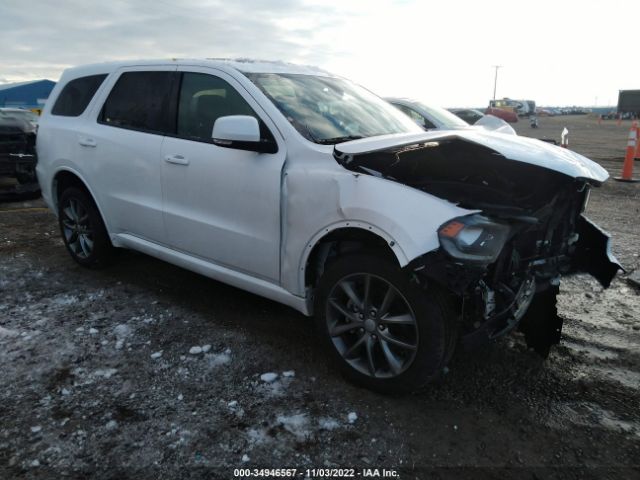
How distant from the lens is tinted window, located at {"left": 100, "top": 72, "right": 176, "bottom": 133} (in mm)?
3893

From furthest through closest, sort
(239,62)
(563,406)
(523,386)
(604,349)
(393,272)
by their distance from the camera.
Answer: (239,62)
(604,349)
(523,386)
(563,406)
(393,272)

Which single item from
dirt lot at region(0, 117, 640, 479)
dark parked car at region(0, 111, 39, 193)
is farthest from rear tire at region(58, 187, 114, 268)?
dark parked car at region(0, 111, 39, 193)

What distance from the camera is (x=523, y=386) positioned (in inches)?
118

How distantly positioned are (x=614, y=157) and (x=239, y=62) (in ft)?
49.0

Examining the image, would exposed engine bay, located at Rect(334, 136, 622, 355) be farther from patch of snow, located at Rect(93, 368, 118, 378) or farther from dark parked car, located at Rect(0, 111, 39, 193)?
dark parked car, located at Rect(0, 111, 39, 193)

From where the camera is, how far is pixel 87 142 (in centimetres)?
441

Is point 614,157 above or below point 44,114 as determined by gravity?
below

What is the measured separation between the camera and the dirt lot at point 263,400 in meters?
2.39

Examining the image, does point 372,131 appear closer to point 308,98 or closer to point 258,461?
point 308,98

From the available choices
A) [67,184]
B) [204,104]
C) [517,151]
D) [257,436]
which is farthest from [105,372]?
[517,151]

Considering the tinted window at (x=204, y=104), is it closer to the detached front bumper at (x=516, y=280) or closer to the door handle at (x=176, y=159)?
the door handle at (x=176, y=159)

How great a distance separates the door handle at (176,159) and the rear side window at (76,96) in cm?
138

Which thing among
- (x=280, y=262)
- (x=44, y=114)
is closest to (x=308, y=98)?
(x=280, y=262)

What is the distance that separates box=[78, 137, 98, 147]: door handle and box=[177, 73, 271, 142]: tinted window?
1065 mm
